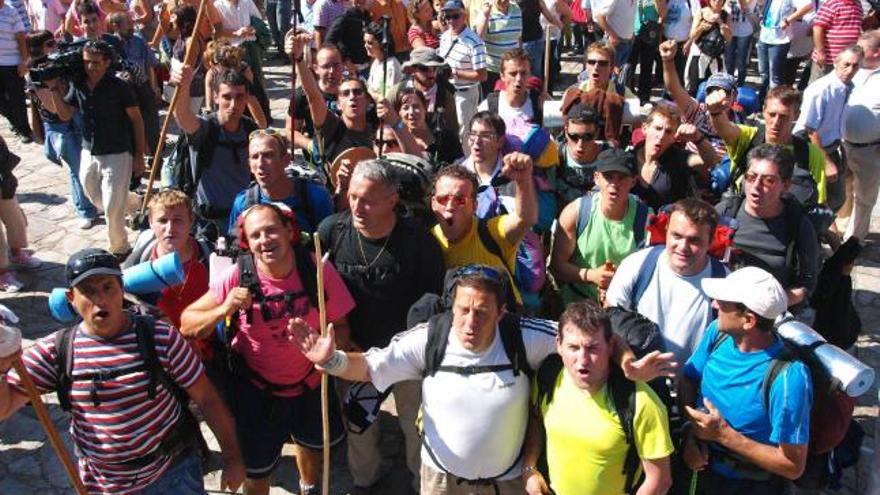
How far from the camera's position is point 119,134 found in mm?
7223

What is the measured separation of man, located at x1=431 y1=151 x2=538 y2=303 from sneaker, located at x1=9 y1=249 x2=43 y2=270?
5.02 meters

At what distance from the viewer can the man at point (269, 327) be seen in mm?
4051

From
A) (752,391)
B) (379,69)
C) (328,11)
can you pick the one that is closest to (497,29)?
(379,69)

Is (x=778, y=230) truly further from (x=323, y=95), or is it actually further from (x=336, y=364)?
(x=323, y=95)

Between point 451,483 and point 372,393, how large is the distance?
34.5 inches

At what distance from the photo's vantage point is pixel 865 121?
22.2ft

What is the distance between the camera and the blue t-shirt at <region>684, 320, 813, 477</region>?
337 centimetres

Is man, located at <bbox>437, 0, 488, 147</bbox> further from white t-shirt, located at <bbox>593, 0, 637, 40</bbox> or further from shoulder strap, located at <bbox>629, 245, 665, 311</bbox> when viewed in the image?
shoulder strap, located at <bbox>629, 245, 665, 311</bbox>

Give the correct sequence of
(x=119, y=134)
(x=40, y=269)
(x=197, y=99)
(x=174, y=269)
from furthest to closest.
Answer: (x=197, y=99) < (x=40, y=269) < (x=119, y=134) < (x=174, y=269)

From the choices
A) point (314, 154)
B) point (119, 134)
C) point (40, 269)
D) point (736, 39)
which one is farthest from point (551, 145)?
point (736, 39)

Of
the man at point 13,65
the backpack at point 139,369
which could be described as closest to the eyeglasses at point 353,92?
the backpack at point 139,369

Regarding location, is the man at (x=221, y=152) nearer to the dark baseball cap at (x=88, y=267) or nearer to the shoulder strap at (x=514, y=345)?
the dark baseball cap at (x=88, y=267)

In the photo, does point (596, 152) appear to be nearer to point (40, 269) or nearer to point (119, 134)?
point (119, 134)

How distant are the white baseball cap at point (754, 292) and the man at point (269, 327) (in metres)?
1.89
